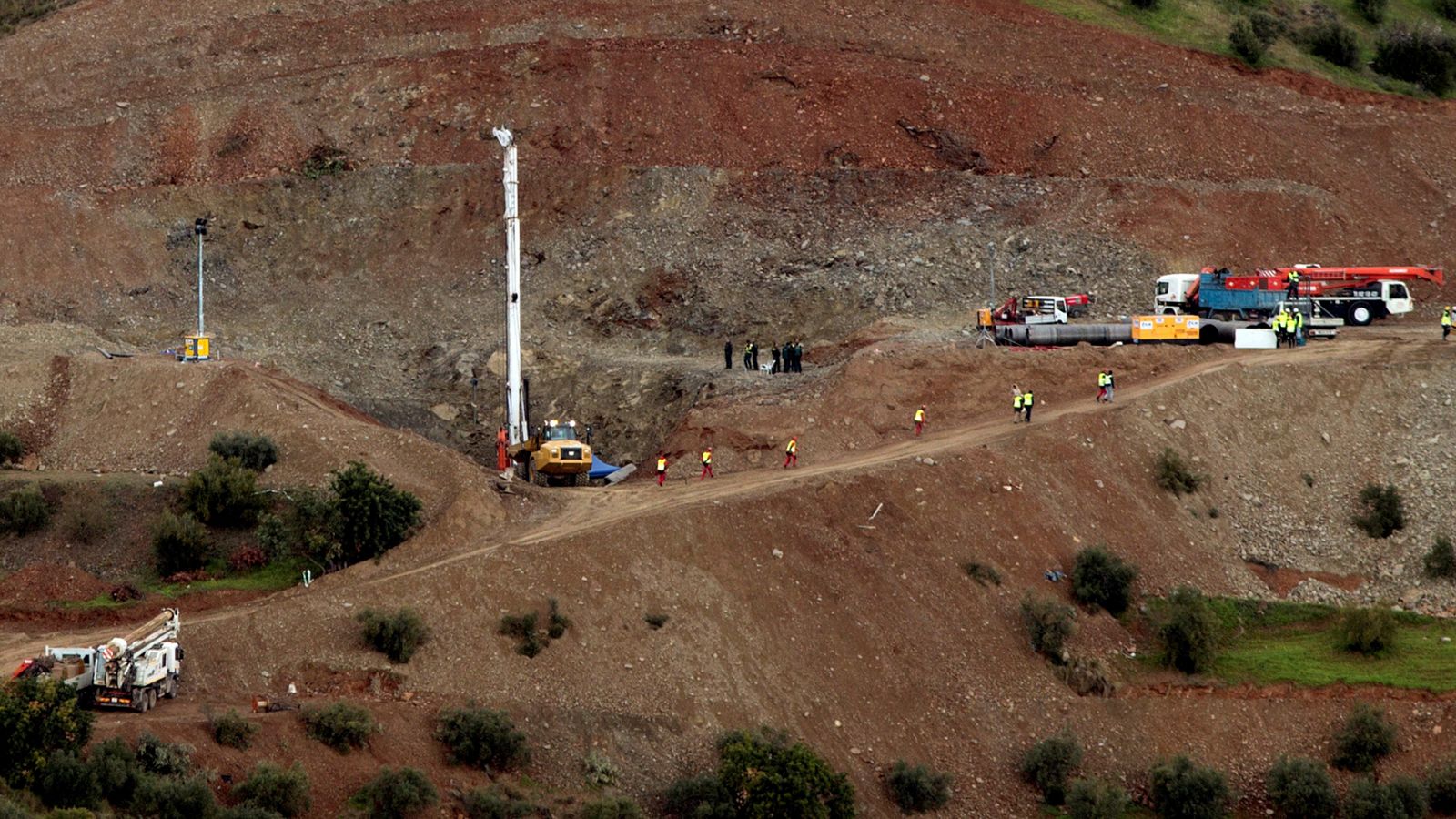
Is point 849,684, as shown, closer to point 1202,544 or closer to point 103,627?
point 1202,544

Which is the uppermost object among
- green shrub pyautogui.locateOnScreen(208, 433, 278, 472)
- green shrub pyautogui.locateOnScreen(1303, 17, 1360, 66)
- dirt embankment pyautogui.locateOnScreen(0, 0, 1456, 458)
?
green shrub pyautogui.locateOnScreen(1303, 17, 1360, 66)

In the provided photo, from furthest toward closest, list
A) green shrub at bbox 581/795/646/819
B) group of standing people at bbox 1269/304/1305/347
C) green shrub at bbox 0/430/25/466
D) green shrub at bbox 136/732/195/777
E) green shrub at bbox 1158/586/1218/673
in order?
1. group of standing people at bbox 1269/304/1305/347
2. green shrub at bbox 0/430/25/466
3. green shrub at bbox 1158/586/1218/673
4. green shrub at bbox 581/795/646/819
5. green shrub at bbox 136/732/195/777

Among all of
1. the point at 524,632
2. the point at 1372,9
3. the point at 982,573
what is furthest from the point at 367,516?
the point at 1372,9

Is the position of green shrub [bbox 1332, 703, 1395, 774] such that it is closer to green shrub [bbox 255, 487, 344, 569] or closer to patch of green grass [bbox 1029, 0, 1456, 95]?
green shrub [bbox 255, 487, 344, 569]

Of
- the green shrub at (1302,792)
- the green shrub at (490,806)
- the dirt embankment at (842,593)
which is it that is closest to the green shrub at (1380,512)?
the dirt embankment at (842,593)

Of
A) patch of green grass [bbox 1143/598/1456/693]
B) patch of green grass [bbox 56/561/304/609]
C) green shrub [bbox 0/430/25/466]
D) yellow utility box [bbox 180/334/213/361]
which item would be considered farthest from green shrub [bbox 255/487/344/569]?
patch of green grass [bbox 1143/598/1456/693]

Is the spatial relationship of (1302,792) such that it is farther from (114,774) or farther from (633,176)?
(633,176)
